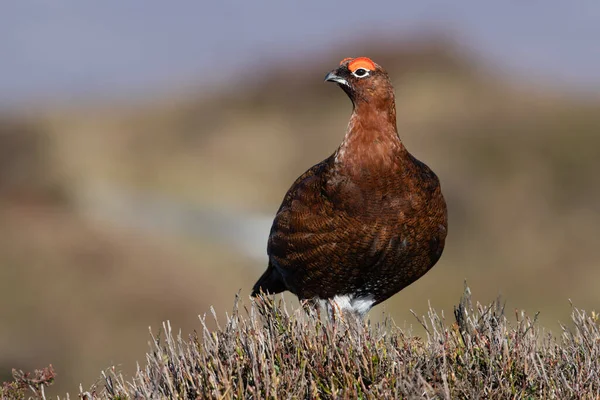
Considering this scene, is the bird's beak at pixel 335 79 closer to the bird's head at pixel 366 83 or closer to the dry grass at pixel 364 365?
the bird's head at pixel 366 83

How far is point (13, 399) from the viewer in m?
4.14

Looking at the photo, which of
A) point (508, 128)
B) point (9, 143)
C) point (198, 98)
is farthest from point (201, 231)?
point (198, 98)

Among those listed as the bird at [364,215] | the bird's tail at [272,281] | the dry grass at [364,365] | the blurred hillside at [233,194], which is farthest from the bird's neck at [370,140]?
the blurred hillside at [233,194]

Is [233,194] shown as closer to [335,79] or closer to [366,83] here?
[335,79]

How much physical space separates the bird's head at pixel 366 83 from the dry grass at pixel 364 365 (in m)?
1.40

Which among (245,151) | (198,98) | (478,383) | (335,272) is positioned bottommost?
(478,383)

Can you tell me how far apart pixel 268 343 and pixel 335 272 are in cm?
101

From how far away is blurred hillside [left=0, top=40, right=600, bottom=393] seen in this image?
14.6 meters

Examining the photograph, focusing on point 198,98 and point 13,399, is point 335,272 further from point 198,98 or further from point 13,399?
point 198,98

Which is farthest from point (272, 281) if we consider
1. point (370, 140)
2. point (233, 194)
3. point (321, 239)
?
point (233, 194)

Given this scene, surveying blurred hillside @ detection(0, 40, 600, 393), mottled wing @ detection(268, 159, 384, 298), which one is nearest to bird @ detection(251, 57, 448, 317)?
mottled wing @ detection(268, 159, 384, 298)

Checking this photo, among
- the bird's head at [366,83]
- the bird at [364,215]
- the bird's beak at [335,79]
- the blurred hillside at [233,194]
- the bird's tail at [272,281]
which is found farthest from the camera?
the blurred hillside at [233,194]

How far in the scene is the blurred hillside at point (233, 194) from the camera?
14633 millimetres

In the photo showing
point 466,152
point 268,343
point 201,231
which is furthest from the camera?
point 466,152
